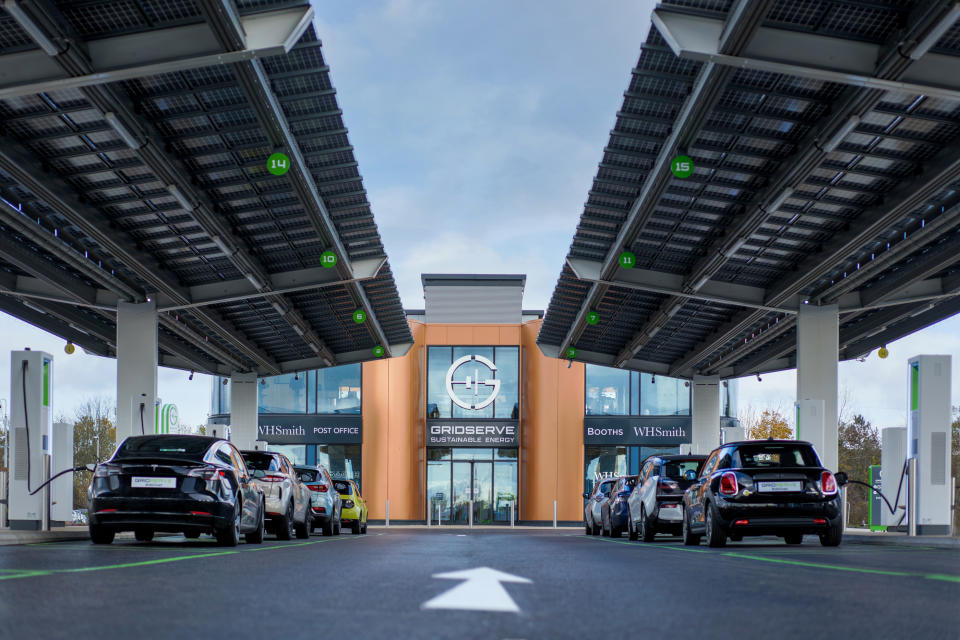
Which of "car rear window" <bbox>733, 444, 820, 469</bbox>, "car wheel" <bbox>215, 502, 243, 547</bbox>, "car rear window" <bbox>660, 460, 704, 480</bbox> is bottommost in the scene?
"car wheel" <bbox>215, 502, 243, 547</bbox>

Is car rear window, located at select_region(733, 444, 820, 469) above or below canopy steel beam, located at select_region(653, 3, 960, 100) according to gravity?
below

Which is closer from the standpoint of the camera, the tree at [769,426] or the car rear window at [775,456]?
the car rear window at [775,456]

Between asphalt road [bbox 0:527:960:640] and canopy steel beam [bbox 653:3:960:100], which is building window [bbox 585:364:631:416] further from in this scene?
asphalt road [bbox 0:527:960:640]

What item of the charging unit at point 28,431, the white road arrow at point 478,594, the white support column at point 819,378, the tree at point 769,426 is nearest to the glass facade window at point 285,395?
the charging unit at point 28,431

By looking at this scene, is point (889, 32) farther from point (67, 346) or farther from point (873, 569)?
point (67, 346)

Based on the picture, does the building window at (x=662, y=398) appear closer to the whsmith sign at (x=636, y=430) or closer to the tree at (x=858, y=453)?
the whsmith sign at (x=636, y=430)

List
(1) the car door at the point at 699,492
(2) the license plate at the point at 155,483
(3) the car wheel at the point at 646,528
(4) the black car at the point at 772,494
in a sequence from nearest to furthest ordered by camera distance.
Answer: (2) the license plate at the point at 155,483 < (4) the black car at the point at 772,494 < (1) the car door at the point at 699,492 < (3) the car wheel at the point at 646,528

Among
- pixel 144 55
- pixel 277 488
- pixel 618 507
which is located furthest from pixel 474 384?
pixel 144 55

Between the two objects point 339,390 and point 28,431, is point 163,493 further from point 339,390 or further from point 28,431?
point 339,390

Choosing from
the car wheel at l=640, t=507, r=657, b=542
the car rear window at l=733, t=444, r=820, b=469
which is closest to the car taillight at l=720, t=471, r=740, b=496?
the car rear window at l=733, t=444, r=820, b=469

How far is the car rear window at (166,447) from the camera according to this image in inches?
558

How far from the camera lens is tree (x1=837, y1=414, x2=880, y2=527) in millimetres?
69500

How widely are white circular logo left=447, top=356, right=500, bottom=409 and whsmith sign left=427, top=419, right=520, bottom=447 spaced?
0.80 metres

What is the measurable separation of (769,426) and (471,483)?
29231 millimetres
